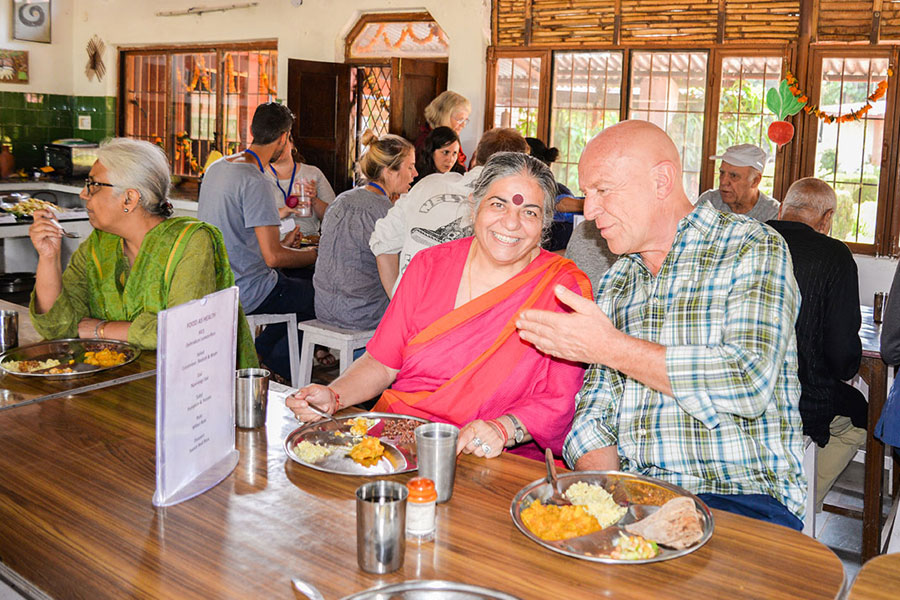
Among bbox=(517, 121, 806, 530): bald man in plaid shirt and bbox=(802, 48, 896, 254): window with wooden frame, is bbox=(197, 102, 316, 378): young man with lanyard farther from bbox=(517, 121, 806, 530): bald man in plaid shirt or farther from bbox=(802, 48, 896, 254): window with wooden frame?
bbox=(802, 48, 896, 254): window with wooden frame

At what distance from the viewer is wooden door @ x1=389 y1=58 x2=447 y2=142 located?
22.7ft

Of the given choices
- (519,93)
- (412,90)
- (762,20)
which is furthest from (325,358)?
(762,20)

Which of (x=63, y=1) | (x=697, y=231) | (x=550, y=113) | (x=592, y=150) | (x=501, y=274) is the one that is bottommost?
(x=501, y=274)

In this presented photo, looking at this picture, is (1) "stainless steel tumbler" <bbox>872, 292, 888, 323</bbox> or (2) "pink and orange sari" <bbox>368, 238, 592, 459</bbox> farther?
(1) "stainless steel tumbler" <bbox>872, 292, 888, 323</bbox>

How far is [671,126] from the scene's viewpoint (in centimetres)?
617

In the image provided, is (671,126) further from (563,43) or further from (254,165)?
(254,165)

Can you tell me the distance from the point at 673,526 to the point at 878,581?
321mm

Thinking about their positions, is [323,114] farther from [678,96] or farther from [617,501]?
[617,501]

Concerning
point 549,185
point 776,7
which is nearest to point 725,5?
point 776,7

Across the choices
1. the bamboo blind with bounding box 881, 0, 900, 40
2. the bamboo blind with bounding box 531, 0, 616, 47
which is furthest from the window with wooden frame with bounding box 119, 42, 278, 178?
the bamboo blind with bounding box 881, 0, 900, 40

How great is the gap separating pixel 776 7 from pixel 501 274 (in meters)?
4.15

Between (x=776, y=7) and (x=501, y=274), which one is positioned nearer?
(x=501, y=274)

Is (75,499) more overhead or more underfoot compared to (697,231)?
more underfoot

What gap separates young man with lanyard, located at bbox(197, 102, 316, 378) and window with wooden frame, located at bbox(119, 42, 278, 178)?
3949 mm
